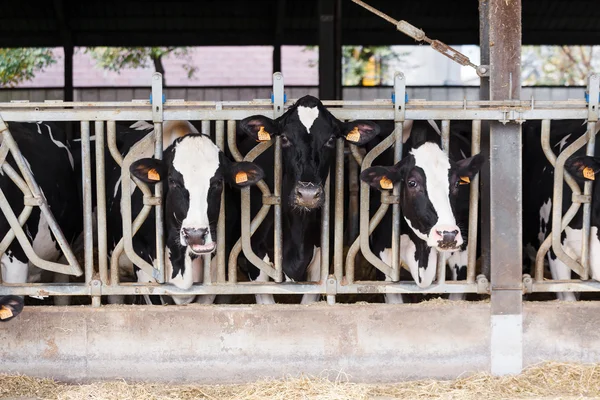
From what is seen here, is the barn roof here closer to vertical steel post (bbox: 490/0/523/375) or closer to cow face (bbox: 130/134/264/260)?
vertical steel post (bbox: 490/0/523/375)

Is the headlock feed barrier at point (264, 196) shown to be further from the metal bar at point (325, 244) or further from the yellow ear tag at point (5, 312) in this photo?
the yellow ear tag at point (5, 312)

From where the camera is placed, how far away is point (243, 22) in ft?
Result: 53.4

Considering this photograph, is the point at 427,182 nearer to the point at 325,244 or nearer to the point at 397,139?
the point at 397,139

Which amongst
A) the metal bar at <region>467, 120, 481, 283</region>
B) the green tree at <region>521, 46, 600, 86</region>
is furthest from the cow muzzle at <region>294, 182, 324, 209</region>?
the green tree at <region>521, 46, 600, 86</region>

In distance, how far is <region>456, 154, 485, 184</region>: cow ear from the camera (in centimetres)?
519

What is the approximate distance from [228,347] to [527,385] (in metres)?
1.93

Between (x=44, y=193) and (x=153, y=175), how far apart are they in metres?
1.34

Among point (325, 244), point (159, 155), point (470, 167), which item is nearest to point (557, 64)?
point (470, 167)

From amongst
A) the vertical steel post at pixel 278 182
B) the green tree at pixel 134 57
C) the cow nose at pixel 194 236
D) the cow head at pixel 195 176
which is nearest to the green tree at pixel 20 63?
the green tree at pixel 134 57

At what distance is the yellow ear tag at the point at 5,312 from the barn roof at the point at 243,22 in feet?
38.6

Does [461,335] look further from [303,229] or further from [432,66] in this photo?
[432,66]

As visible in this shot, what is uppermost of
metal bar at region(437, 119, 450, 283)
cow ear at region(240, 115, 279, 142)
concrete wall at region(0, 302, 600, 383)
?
cow ear at region(240, 115, 279, 142)

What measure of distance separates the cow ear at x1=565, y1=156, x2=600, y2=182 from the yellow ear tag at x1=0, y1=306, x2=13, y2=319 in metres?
3.59

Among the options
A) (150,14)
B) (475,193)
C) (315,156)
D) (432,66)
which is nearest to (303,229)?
(315,156)
